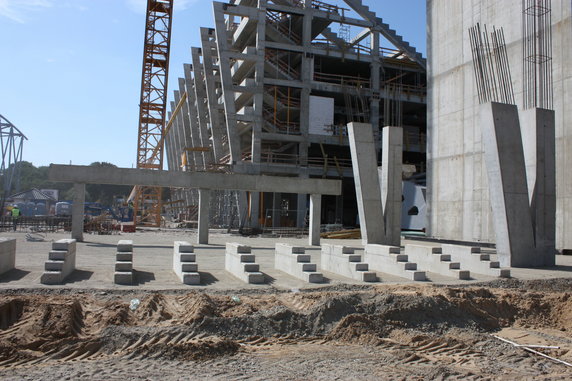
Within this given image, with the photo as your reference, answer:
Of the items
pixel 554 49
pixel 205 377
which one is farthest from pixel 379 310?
pixel 554 49

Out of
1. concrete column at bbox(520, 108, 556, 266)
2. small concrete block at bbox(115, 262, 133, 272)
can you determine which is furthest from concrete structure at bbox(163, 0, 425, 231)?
small concrete block at bbox(115, 262, 133, 272)

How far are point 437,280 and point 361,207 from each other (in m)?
7.68

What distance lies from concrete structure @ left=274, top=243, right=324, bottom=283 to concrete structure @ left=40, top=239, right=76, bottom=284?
545cm

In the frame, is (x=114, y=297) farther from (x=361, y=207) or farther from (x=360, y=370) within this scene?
(x=361, y=207)

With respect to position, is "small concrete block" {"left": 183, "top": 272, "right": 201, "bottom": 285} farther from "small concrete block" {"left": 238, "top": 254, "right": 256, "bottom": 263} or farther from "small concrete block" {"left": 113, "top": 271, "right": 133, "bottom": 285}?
"small concrete block" {"left": 238, "top": 254, "right": 256, "bottom": 263}

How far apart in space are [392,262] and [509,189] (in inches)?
201

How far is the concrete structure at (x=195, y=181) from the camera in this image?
2105 cm

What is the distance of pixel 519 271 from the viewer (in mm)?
14828

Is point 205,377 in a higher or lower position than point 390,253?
lower

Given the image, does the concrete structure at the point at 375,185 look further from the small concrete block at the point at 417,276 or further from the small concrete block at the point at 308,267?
the small concrete block at the point at 308,267

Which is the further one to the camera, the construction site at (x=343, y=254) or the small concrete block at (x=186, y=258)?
the small concrete block at (x=186, y=258)

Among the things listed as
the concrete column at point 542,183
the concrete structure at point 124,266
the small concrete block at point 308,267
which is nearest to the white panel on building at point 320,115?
the concrete column at point 542,183

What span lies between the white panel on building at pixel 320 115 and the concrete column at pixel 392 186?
60.9ft

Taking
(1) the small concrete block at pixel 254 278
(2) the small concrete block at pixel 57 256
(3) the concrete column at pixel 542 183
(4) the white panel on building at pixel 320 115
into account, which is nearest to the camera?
(2) the small concrete block at pixel 57 256
